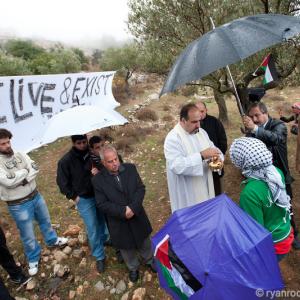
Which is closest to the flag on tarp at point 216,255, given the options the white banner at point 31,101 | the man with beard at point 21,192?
the man with beard at point 21,192

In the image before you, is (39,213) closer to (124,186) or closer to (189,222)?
(124,186)

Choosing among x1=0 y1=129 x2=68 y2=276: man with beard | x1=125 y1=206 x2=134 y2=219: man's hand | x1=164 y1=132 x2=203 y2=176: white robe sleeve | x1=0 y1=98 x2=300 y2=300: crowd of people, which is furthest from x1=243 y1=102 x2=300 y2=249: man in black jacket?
x1=0 y1=129 x2=68 y2=276: man with beard

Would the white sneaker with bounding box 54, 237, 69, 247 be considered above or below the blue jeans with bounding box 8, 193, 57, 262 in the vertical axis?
below

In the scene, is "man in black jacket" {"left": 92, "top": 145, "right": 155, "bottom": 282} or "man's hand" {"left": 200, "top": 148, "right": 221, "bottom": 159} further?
"man's hand" {"left": 200, "top": 148, "right": 221, "bottom": 159}

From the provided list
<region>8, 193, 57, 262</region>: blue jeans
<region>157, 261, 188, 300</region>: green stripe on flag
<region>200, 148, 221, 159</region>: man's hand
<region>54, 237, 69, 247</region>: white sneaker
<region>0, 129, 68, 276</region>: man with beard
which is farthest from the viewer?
<region>54, 237, 69, 247</region>: white sneaker

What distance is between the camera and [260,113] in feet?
12.1

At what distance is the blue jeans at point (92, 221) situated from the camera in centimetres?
377

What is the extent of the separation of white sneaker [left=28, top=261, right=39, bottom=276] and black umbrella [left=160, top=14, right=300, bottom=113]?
3.13m

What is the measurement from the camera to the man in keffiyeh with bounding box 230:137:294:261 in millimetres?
2311

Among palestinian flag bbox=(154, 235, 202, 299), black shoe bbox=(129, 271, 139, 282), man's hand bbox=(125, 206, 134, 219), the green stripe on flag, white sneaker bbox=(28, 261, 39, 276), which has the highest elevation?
palestinian flag bbox=(154, 235, 202, 299)

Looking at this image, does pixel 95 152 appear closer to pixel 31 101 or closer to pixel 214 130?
pixel 214 130

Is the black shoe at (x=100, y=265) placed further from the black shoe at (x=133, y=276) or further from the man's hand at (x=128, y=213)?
the man's hand at (x=128, y=213)

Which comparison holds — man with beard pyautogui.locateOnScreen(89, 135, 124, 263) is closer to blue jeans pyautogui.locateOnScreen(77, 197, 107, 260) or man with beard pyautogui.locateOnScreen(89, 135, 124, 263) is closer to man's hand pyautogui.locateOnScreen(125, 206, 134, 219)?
blue jeans pyautogui.locateOnScreen(77, 197, 107, 260)

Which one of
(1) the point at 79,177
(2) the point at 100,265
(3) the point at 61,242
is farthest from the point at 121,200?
(3) the point at 61,242
